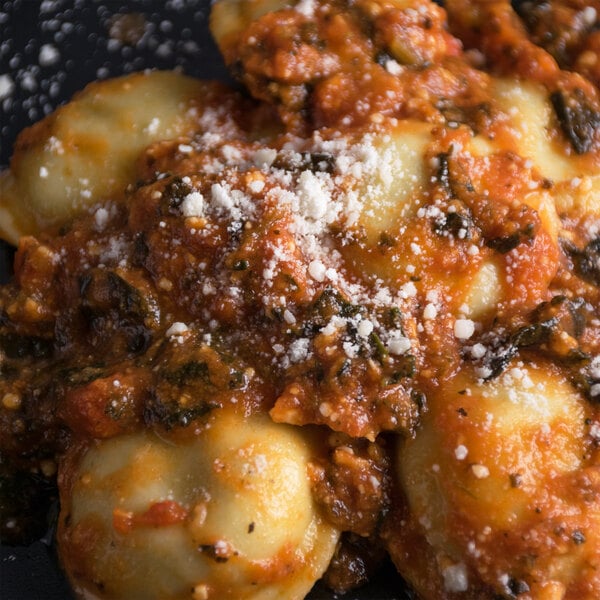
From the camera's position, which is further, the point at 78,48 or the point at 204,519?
the point at 78,48

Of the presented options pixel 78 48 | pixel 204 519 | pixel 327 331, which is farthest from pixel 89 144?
pixel 204 519

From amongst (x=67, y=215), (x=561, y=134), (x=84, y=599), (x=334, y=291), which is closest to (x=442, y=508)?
(x=334, y=291)

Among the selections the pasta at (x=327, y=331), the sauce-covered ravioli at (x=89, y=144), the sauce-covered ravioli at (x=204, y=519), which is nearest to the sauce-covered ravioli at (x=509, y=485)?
the pasta at (x=327, y=331)

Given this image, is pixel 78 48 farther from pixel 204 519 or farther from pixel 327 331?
pixel 204 519

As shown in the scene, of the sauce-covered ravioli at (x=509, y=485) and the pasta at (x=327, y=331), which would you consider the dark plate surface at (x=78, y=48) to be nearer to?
the pasta at (x=327, y=331)

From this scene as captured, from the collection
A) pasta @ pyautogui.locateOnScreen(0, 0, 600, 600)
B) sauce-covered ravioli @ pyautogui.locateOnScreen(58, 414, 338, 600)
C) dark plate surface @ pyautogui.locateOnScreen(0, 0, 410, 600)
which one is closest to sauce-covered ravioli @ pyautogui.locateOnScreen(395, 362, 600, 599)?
pasta @ pyautogui.locateOnScreen(0, 0, 600, 600)

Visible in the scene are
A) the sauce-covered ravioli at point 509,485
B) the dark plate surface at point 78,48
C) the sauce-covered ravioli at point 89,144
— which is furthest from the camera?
the dark plate surface at point 78,48

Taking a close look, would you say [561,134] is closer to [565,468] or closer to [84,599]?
[565,468]
